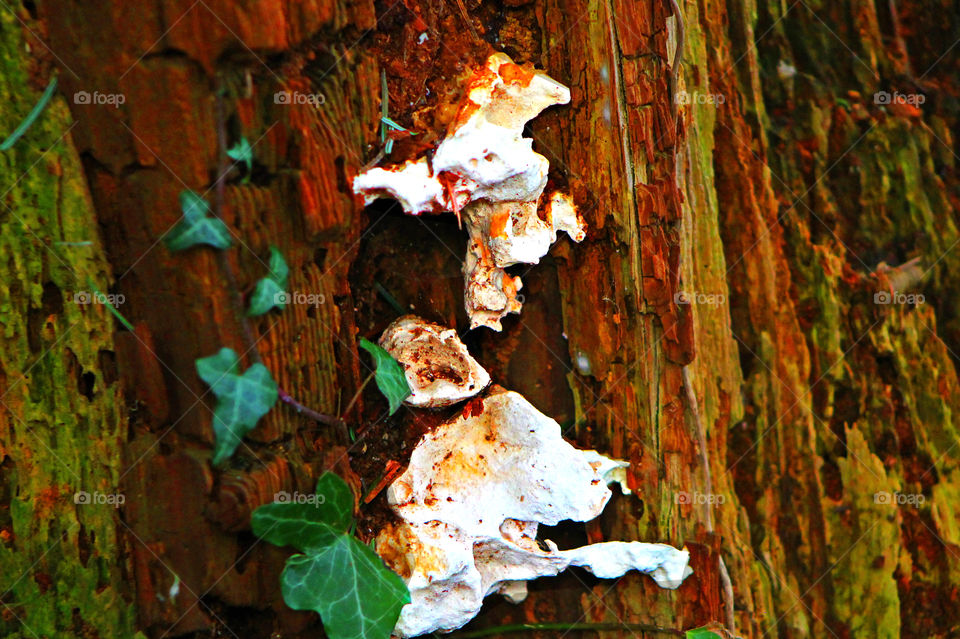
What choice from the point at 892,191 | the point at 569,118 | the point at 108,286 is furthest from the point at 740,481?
the point at 108,286

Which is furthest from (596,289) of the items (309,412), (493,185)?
(309,412)

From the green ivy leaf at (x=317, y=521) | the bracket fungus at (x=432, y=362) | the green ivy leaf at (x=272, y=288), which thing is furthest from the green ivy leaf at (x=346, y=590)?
the green ivy leaf at (x=272, y=288)

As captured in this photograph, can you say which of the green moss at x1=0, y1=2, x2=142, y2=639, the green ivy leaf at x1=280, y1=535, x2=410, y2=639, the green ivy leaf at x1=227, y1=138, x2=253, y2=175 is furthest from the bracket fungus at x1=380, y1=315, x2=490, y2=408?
the green moss at x1=0, y1=2, x2=142, y2=639

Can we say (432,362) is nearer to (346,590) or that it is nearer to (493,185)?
Result: (493,185)

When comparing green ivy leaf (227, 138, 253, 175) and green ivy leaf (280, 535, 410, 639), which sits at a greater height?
green ivy leaf (227, 138, 253, 175)

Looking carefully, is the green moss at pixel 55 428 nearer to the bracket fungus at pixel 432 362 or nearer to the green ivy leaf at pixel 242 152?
the green ivy leaf at pixel 242 152

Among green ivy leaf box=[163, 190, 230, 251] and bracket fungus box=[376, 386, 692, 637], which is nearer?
green ivy leaf box=[163, 190, 230, 251]

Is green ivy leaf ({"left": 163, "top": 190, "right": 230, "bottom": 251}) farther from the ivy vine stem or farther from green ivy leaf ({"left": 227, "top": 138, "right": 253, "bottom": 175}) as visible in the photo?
green ivy leaf ({"left": 227, "top": 138, "right": 253, "bottom": 175})
